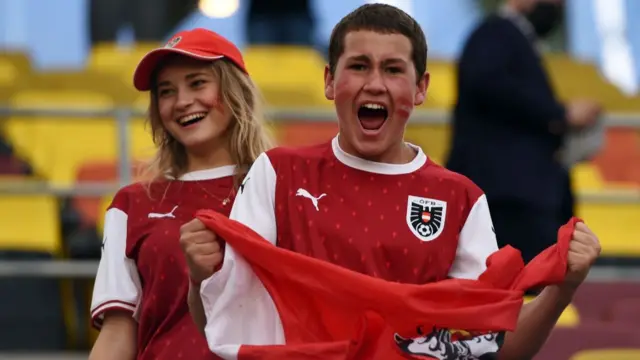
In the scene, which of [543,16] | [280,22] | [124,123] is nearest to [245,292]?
[543,16]

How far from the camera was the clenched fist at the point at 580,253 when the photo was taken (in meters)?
2.97

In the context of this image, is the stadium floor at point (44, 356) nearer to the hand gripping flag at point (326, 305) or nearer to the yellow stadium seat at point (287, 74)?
the hand gripping flag at point (326, 305)

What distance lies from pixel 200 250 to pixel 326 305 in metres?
0.29

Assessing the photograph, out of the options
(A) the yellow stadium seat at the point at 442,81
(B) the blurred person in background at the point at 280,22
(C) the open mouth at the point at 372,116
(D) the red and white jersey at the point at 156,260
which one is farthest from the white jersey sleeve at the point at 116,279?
(A) the yellow stadium seat at the point at 442,81

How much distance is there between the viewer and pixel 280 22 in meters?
10.1

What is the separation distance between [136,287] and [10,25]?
25.0 feet

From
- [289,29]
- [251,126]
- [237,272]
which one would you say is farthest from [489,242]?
[289,29]

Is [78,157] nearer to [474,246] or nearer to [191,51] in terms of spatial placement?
[191,51]

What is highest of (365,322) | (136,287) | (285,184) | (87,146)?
(285,184)

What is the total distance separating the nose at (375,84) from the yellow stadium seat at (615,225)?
208 inches

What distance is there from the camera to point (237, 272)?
294 cm

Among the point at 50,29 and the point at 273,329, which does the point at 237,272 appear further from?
the point at 50,29

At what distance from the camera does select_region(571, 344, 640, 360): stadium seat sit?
213 inches

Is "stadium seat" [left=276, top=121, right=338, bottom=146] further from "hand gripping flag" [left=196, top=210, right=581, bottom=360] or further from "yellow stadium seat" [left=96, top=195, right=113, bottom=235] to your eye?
"hand gripping flag" [left=196, top=210, right=581, bottom=360]
